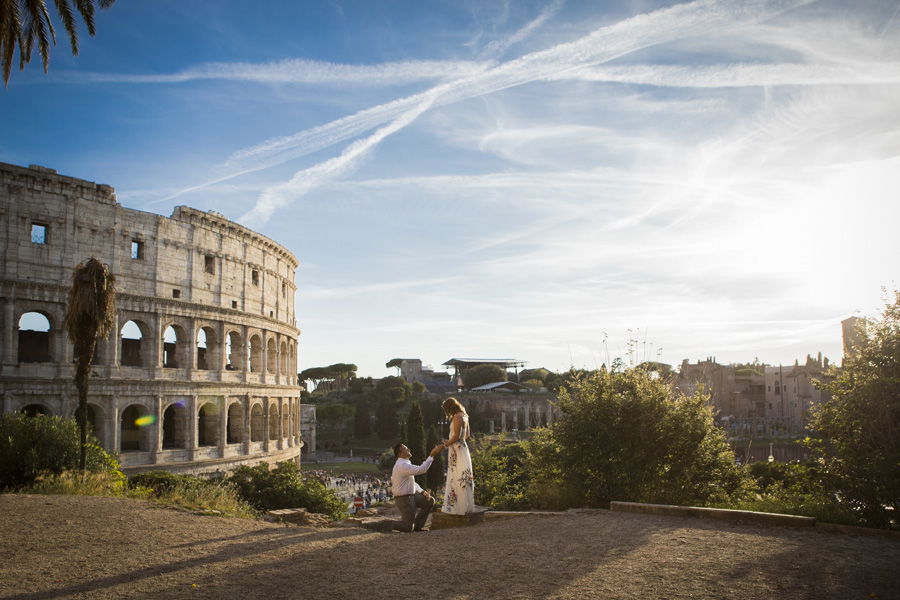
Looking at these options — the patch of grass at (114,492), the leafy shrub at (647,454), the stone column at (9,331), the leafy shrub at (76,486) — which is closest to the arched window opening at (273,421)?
the stone column at (9,331)

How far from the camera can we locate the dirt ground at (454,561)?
5.53m

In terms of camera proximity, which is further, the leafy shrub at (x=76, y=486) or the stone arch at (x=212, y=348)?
the stone arch at (x=212, y=348)

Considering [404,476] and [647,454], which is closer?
[404,476]

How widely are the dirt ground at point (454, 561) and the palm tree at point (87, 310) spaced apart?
25.1ft

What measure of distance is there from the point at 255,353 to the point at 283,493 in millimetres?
15314

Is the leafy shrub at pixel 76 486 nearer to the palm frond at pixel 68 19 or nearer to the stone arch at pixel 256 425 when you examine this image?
the palm frond at pixel 68 19

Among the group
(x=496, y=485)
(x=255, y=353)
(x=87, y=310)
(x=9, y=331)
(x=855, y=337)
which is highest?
(x=9, y=331)

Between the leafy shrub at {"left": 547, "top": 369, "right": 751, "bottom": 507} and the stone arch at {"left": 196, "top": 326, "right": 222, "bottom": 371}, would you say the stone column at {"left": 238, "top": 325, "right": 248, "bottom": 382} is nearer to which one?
the stone arch at {"left": 196, "top": 326, "right": 222, "bottom": 371}

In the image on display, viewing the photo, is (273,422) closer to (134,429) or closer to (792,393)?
(134,429)

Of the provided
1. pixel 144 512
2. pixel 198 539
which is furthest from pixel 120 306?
pixel 198 539

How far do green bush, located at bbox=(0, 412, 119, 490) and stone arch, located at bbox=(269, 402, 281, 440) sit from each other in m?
19.2

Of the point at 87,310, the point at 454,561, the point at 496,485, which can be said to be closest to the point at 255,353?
the point at 87,310

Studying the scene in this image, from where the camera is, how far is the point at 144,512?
970 centimetres

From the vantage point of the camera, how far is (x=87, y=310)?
15.4m
